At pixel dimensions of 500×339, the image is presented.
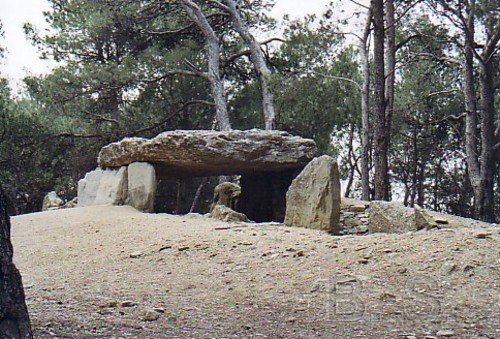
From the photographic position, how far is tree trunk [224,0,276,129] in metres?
14.0

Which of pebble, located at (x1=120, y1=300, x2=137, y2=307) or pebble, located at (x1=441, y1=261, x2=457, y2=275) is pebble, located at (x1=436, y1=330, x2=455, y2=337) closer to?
pebble, located at (x1=441, y1=261, x2=457, y2=275)

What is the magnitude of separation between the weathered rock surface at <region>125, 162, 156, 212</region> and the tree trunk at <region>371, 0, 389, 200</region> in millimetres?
3362

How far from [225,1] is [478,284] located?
12.7 meters

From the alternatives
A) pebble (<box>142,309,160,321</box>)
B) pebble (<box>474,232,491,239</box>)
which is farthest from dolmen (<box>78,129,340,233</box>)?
pebble (<box>142,309,160,321</box>)

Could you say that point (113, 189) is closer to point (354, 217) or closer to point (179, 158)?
point (179, 158)

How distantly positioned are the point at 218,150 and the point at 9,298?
684 cm

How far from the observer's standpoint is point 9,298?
253 centimetres

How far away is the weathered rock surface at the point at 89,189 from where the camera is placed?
32.6 feet

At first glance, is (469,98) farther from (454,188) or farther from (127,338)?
(127,338)

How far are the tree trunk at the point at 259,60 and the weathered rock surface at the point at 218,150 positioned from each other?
172 inches

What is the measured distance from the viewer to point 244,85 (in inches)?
690

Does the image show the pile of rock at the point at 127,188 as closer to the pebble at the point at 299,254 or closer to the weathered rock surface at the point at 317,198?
the weathered rock surface at the point at 317,198

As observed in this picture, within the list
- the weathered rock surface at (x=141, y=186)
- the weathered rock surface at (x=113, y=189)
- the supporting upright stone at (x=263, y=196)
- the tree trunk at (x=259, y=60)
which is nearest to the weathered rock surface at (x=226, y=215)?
the weathered rock surface at (x=141, y=186)

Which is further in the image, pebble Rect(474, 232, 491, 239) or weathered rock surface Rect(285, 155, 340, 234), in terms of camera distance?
weathered rock surface Rect(285, 155, 340, 234)
